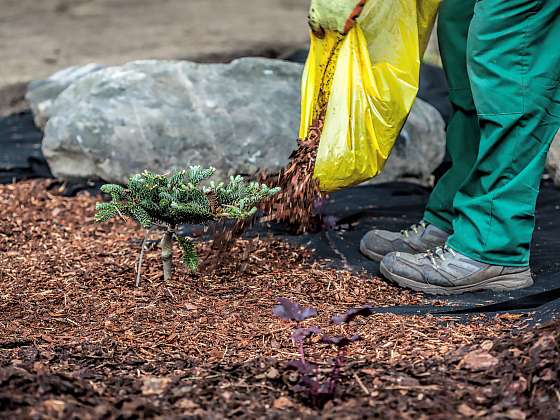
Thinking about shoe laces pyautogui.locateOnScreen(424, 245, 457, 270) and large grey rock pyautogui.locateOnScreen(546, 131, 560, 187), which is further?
large grey rock pyautogui.locateOnScreen(546, 131, 560, 187)

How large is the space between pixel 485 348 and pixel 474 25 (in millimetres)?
1133

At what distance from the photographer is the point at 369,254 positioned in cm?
390

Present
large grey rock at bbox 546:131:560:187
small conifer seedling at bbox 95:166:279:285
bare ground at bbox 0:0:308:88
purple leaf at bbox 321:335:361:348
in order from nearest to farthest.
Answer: purple leaf at bbox 321:335:361:348, small conifer seedling at bbox 95:166:279:285, large grey rock at bbox 546:131:560:187, bare ground at bbox 0:0:308:88

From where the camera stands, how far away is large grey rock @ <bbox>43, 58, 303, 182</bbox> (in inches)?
193

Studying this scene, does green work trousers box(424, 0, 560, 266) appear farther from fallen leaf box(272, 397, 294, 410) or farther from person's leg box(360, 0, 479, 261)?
fallen leaf box(272, 397, 294, 410)

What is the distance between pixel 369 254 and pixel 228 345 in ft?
3.70

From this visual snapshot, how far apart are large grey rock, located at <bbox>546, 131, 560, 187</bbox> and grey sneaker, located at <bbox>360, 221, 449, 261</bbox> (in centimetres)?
116

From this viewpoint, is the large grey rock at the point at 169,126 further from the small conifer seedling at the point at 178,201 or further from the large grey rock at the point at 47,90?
the small conifer seedling at the point at 178,201

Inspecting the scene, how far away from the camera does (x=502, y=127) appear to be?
320cm

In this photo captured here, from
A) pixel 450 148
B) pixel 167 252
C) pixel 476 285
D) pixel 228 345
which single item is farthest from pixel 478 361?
pixel 450 148

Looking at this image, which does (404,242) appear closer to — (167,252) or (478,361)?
(167,252)

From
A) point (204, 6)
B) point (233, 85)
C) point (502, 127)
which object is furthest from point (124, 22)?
point (502, 127)

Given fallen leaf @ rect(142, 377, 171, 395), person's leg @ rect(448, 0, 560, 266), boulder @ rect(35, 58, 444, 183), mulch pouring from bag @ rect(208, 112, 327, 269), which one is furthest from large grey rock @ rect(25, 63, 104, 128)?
fallen leaf @ rect(142, 377, 171, 395)

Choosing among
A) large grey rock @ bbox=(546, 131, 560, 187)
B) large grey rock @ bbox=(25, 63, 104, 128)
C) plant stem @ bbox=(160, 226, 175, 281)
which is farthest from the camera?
large grey rock @ bbox=(25, 63, 104, 128)
